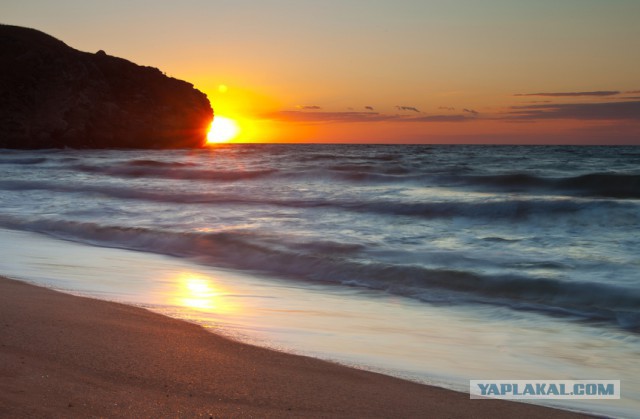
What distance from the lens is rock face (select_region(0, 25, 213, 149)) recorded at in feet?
205

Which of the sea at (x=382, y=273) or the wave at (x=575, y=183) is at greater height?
the wave at (x=575, y=183)

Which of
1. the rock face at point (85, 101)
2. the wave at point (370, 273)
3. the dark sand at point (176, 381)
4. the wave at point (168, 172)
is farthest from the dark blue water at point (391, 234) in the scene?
the rock face at point (85, 101)

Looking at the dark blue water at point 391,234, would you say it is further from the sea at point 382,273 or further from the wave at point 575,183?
the wave at point 575,183

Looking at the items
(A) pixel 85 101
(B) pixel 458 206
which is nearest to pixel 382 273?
(B) pixel 458 206

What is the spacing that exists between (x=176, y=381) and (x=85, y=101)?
67.6 metres

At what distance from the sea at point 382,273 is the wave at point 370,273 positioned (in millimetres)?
29

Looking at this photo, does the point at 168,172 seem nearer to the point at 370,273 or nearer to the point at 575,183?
the point at 575,183

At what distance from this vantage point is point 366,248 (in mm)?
8539

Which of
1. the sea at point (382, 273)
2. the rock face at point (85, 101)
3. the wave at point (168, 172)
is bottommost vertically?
the sea at point (382, 273)

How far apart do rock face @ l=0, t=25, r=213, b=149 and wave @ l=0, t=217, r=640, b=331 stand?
5675 centimetres

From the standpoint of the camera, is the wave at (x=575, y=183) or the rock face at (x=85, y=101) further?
the rock face at (x=85, y=101)

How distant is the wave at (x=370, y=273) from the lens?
591cm

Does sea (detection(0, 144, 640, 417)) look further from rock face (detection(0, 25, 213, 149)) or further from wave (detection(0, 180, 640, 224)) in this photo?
rock face (detection(0, 25, 213, 149))

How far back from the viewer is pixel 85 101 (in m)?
65.5
